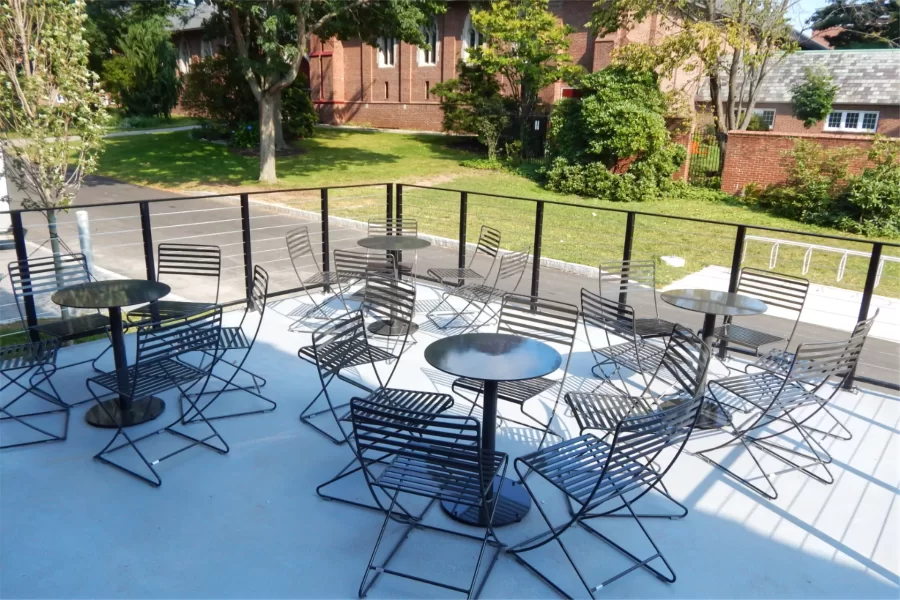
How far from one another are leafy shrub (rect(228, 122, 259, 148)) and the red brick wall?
15.6 m

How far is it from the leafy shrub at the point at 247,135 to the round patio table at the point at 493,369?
2148 cm

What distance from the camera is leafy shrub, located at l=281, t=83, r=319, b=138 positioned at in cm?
2520

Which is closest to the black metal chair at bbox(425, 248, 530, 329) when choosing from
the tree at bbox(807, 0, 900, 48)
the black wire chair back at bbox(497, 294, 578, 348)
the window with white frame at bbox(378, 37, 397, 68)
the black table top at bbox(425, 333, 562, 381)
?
the black wire chair back at bbox(497, 294, 578, 348)

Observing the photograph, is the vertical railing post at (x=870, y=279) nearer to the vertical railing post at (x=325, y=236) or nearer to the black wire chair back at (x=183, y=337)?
the black wire chair back at (x=183, y=337)

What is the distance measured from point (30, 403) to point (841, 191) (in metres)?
15.9

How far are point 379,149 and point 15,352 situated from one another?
74.0 ft

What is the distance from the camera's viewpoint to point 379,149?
25703 millimetres

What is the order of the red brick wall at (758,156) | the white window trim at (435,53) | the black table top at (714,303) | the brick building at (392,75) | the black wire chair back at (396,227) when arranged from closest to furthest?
the black table top at (714,303)
the black wire chair back at (396,227)
the red brick wall at (758,156)
the brick building at (392,75)
the white window trim at (435,53)

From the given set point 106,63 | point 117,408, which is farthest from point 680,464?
point 106,63

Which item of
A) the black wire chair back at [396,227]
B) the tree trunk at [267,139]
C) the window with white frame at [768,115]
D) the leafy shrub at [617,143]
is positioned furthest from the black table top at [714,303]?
the window with white frame at [768,115]

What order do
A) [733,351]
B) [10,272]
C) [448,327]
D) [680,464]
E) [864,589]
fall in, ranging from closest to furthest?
[864,589] → [680,464] → [10,272] → [733,351] → [448,327]

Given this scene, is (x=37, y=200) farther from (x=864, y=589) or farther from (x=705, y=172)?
(x=705, y=172)

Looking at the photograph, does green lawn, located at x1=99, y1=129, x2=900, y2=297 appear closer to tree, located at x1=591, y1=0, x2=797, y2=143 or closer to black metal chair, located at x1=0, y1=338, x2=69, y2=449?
tree, located at x1=591, y1=0, x2=797, y2=143

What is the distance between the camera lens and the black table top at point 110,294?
12.8 feet
